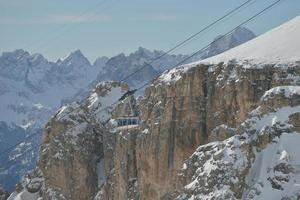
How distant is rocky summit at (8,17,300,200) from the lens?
51.2 metres

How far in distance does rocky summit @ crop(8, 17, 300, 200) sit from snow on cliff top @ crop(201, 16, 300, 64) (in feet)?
0.49

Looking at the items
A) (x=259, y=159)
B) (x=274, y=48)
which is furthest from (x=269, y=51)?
(x=259, y=159)

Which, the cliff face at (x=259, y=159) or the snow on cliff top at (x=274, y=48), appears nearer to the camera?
the cliff face at (x=259, y=159)

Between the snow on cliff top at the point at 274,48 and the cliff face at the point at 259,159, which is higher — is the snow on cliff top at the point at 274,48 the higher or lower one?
the higher one

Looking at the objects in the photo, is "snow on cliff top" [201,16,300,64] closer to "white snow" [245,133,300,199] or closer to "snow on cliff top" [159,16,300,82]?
"snow on cliff top" [159,16,300,82]

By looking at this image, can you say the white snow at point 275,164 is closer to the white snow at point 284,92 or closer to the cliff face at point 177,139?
the cliff face at point 177,139

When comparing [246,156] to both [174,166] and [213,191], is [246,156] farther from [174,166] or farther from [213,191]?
[174,166]

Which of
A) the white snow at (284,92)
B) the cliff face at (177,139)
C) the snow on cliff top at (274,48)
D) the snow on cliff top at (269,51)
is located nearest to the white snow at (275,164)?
the cliff face at (177,139)

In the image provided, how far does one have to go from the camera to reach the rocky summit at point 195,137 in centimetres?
5119

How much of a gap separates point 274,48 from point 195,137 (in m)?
13.1

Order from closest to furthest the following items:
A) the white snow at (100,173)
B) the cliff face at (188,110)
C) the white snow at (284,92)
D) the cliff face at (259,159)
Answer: the cliff face at (259,159)
the white snow at (284,92)
the cliff face at (188,110)
the white snow at (100,173)

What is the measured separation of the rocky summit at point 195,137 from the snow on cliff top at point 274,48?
0.49 ft

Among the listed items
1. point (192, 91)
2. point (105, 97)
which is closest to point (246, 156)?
point (192, 91)

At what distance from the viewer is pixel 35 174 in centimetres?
11994
